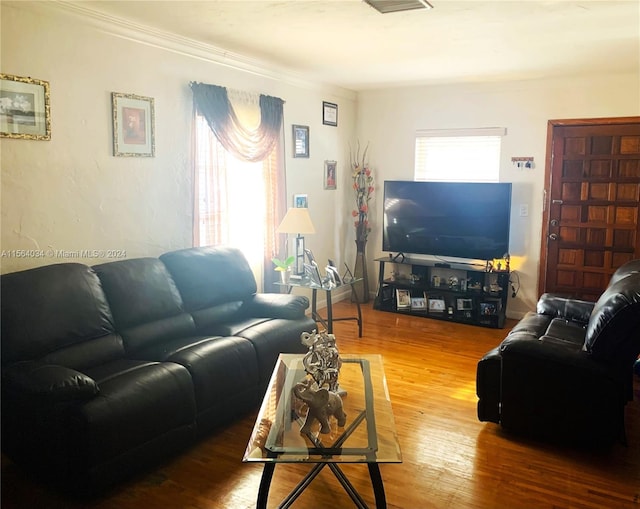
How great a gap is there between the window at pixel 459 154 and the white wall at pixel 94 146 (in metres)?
2.24

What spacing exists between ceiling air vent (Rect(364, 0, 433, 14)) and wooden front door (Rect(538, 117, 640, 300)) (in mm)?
2867

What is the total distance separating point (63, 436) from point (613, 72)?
17.1 ft

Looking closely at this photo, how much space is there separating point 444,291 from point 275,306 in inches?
96.2

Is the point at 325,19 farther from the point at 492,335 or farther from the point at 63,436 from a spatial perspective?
the point at 492,335

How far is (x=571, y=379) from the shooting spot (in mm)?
3029

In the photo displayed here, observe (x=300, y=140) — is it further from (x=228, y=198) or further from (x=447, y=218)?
(x=447, y=218)

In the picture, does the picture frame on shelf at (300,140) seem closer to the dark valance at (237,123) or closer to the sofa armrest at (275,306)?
the dark valance at (237,123)

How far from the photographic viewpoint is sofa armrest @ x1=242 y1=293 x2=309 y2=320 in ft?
13.1

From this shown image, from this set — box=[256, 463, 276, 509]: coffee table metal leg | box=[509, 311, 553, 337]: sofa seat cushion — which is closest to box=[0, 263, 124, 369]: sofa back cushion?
box=[256, 463, 276, 509]: coffee table metal leg

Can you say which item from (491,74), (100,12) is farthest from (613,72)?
(100,12)

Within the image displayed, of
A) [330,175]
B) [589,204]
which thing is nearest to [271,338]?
[330,175]

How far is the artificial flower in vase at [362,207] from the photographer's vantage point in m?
6.38

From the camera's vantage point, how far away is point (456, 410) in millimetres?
3611

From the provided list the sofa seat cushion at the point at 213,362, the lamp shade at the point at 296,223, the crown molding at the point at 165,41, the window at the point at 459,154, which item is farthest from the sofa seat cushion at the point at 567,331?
the crown molding at the point at 165,41
